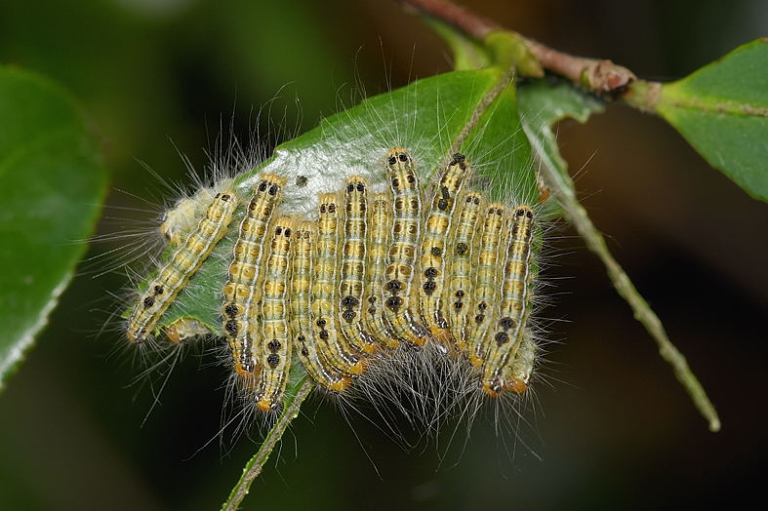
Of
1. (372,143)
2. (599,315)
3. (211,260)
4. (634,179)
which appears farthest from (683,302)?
(211,260)

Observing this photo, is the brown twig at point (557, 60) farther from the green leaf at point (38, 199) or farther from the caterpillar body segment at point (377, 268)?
the green leaf at point (38, 199)

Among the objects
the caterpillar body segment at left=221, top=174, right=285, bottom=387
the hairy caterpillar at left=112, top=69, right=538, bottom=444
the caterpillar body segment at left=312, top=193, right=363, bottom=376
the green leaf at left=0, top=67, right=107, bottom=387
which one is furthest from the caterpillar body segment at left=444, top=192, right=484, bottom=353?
the green leaf at left=0, top=67, right=107, bottom=387

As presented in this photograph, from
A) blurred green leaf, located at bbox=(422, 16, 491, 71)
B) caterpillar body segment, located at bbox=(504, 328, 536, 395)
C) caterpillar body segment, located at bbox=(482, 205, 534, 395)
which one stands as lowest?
caterpillar body segment, located at bbox=(504, 328, 536, 395)

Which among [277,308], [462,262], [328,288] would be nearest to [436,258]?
[462,262]

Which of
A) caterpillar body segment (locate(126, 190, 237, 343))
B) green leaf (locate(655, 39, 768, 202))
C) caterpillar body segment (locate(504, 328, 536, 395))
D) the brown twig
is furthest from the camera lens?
caterpillar body segment (locate(504, 328, 536, 395))

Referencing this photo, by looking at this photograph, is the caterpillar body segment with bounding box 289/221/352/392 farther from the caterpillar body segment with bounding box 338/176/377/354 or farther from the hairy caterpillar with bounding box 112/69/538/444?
the caterpillar body segment with bounding box 338/176/377/354

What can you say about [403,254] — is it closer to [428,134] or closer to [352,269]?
[352,269]
